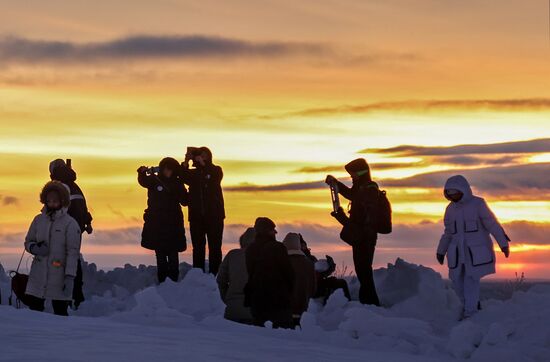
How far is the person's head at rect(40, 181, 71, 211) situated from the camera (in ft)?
44.8

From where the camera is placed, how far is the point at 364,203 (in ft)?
57.9

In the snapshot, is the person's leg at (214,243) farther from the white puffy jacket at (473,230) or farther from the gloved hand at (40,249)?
the gloved hand at (40,249)

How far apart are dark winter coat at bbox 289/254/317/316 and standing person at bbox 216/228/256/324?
1.98 feet

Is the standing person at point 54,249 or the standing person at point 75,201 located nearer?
the standing person at point 54,249

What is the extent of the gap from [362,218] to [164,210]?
3255 millimetres

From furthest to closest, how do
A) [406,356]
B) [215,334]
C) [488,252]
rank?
[488,252] < [406,356] < [215,334]

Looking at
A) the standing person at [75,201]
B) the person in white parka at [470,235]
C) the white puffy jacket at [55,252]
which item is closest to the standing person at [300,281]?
the white puffy jacket at [55,252]

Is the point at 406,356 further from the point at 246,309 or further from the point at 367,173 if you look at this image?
the point at 367,173

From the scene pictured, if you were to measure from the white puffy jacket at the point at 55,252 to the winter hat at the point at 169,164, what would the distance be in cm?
514

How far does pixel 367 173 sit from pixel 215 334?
830 centimetres

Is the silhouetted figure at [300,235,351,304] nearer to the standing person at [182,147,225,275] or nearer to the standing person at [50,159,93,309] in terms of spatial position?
the standing person at [182,147,225,275]

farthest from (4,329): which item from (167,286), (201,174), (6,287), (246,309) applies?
(6,287)

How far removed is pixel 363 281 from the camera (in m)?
17.8

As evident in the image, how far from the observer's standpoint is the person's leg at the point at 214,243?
1927 centimetres
